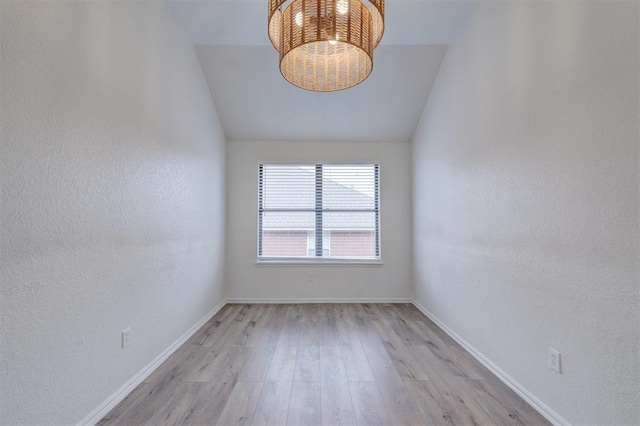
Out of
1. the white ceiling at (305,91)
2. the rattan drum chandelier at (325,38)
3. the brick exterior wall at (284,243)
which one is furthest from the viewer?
the brick exterior wall at (284,243)

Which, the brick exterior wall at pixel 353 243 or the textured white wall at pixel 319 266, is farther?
the brick exterior wall at pixel 353 243

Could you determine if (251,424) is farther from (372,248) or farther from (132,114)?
(372,248)

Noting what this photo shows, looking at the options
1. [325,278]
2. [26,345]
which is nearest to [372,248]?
[325,278]

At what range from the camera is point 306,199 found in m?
4.18

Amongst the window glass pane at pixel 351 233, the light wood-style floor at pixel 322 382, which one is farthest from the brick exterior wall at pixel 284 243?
the light wood-style floor at pixel 322 382

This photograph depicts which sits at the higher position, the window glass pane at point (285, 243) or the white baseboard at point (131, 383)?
the window glass pane at point (285, 243)

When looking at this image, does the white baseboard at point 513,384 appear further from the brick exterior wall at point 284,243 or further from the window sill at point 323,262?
the brick exterior wall at point 284,243

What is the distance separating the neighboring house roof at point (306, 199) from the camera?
13.7 feet

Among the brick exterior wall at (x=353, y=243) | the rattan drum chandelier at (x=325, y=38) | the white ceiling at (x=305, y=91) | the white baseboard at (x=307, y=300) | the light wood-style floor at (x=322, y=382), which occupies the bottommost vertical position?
the light wood-style floor at (x=322, y=382)

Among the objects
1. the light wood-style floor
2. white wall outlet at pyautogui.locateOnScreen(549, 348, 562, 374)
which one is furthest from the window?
white wall outlet at pyautogui.locateOnScreen(549, 348, 562, 374)

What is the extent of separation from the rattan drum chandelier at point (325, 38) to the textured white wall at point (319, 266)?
2273 millimetres

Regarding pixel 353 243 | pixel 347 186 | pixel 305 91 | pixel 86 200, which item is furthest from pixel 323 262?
pixel 86 200

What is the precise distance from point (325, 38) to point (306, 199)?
286 centimetres

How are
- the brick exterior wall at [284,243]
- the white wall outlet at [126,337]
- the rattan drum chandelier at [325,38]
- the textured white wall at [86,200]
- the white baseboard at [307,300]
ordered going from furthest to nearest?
1. the brick exterior wall at [284,243]
2. the white baseboard at [307,300]
3. the white wall outlet at [126,337]
4. the rattan drum chandelier at [325,38]
5. the textured white wall at [86,200]
